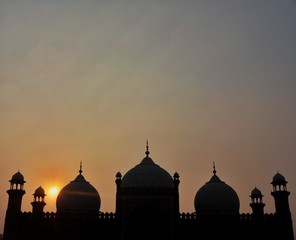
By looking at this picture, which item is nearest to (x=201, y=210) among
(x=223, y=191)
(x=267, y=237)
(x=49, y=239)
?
(x=223, y=191)

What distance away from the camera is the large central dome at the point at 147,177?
899 inches

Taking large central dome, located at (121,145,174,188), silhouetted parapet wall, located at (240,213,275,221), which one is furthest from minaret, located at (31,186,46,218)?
silhouetted parapet wall, located at (240,213,275,221)

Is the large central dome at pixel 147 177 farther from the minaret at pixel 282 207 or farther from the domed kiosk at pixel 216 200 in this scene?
the minaret at pixel 282 207

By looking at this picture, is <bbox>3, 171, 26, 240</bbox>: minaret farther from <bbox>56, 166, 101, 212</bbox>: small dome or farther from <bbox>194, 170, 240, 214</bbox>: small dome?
<bbox>194, 170, 240, 214</bbox>: small dome

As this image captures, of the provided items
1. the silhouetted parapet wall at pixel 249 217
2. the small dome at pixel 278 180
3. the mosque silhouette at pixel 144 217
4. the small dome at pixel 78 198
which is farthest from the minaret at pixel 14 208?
the small dome at pixel 278 180

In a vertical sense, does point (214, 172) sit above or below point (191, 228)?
above

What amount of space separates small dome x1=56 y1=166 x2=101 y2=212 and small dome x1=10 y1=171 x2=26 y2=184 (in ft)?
7.97

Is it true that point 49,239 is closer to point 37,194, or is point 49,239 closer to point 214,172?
point 37,194

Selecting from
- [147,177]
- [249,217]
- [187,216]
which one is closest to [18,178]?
[147,177]

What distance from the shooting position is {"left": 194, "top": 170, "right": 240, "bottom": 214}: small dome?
23.9 metres

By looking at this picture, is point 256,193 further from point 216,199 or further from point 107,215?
point 107,215

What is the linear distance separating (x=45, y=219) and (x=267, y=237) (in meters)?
12.5

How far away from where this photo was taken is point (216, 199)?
2398 centimetres

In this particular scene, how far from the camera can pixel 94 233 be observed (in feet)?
72.0
